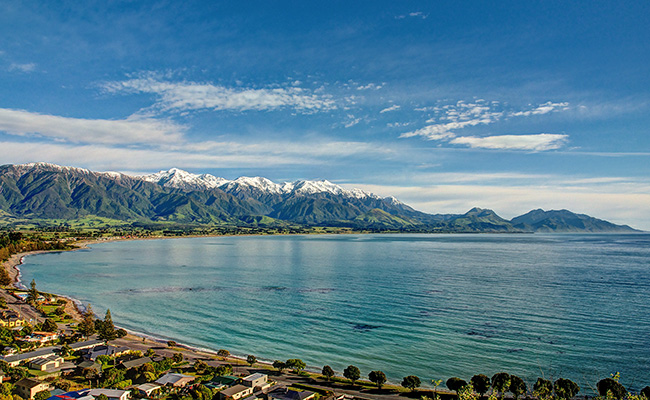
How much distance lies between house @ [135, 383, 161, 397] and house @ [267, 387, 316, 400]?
11.8 meters

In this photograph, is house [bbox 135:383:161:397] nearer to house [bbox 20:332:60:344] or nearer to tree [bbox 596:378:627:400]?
house [bbox 20:332:60:344]

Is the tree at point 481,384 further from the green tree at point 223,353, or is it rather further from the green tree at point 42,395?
the green tree at point 42,395

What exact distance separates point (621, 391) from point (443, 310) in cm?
3632

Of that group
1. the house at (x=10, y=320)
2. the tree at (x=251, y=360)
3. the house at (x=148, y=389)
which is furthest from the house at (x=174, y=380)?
the house at (x=10, y=320)

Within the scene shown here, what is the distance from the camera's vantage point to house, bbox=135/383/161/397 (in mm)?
39625

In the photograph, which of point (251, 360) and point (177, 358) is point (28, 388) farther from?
point (251, 360)

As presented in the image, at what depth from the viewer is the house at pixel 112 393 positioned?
1488 inches

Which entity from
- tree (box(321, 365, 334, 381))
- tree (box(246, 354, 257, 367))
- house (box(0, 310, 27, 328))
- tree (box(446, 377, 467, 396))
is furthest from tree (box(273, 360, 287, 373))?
house (box(0, 310, 27, 328))

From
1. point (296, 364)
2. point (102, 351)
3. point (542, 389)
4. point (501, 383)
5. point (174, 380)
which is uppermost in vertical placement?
point (542, 389)

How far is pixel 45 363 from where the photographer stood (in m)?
45.1

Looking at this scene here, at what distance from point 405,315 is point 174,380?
41.4 meters

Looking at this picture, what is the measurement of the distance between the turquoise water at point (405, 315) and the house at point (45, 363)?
17.1m

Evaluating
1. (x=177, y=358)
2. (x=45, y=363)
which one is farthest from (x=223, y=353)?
(x=45, y=363)

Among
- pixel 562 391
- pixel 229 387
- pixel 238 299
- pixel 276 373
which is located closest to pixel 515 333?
pixel 562 391
